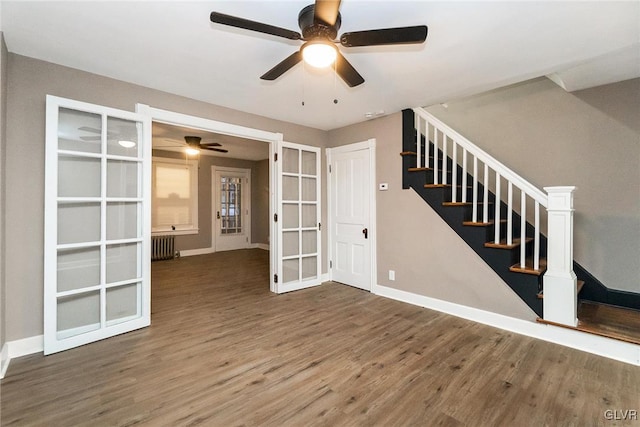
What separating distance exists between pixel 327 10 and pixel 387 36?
15.7 inches

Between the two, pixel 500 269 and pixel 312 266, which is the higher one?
pixel 500 269

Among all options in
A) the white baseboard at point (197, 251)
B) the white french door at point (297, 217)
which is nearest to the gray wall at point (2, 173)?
the white french door at point (297, 217)

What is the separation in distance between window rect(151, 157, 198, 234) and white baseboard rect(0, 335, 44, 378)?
4353mm

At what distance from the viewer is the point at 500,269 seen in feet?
9.62

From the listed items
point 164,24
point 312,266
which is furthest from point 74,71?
point 312,266

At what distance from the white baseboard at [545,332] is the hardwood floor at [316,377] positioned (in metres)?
0.09

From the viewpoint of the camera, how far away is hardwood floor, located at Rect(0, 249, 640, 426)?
1.70 metres

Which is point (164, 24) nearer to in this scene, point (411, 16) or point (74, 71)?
point (74, 71)

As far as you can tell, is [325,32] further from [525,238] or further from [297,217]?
[525,238]

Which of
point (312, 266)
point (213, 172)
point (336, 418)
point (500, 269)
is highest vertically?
point (213, 172)

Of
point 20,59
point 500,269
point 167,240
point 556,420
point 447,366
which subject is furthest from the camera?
point 167,240

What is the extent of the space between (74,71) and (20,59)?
0.35 m

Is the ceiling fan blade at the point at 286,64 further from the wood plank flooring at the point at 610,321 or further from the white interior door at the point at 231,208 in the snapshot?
the white interior door at the point at 231,208

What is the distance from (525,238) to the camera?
3178mm
